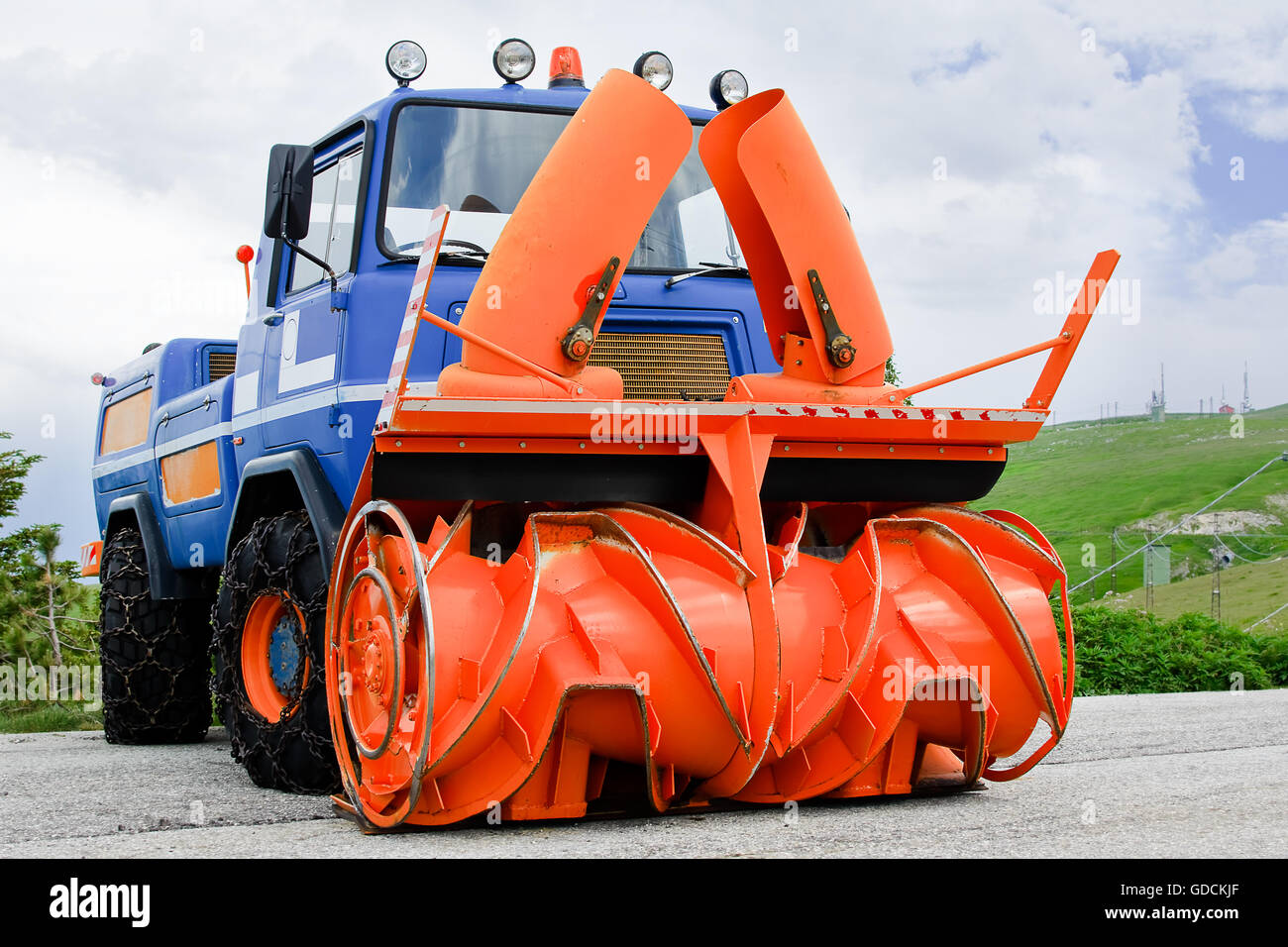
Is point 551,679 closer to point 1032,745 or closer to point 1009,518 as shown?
point 1009,518

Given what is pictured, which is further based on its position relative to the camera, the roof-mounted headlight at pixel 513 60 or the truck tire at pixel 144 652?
the truck tire at pixel 144 652

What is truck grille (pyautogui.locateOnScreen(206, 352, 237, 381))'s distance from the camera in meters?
7.81

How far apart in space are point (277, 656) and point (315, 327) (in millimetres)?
1403

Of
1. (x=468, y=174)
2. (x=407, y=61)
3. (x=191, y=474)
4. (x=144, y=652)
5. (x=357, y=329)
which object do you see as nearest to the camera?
(x=357, y=329)

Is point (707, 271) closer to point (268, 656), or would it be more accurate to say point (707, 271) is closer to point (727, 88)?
point (727, 88)

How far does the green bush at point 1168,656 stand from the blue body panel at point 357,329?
27.2 ft

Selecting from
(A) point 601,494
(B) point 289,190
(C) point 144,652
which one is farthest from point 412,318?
(C) point 144,652

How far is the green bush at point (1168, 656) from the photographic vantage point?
12.3m

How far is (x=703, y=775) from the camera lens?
13.6 feet

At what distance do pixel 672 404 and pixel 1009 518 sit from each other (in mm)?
1528

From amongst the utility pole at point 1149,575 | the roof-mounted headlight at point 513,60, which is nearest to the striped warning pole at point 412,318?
the roof-mounted headlight at point 513,60

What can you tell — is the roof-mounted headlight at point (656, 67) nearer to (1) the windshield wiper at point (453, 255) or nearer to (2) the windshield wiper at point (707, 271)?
(2) the windshield wiper at point (707, 271)

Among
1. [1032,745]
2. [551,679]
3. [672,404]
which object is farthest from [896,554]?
[1032,745]

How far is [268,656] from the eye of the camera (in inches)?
223
